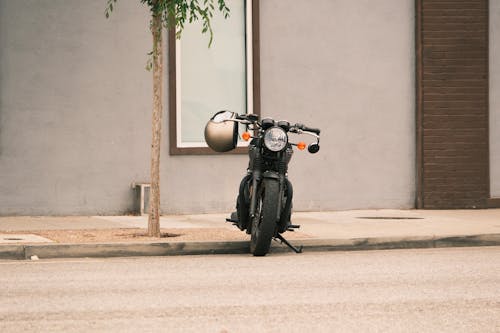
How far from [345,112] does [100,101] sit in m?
3.61

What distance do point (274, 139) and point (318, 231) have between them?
2.35m

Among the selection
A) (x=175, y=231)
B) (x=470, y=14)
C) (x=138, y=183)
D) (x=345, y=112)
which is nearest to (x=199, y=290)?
(x=175, y=231)

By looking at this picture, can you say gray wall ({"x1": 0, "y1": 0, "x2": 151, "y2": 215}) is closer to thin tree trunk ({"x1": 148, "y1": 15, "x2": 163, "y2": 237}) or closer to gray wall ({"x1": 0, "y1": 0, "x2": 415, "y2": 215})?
gray wall ({"x1": 0, "y1": 0, "x2": 415, "y2": 215})

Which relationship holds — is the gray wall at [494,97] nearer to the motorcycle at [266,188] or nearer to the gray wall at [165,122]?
the gray wall at [165,122]

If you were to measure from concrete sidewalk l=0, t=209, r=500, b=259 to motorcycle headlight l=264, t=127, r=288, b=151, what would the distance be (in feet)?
4.20

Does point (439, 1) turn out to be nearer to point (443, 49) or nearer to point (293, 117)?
point (443, 49)

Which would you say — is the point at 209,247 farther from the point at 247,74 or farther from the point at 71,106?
the point at 247,74

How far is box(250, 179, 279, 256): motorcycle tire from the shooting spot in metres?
11.6

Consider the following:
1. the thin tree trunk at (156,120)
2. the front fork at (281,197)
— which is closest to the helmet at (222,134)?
the thin tree trunk at (156,120)

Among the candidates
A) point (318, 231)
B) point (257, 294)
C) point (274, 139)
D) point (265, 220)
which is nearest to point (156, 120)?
point (274, 139)

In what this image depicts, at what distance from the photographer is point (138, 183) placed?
16328 millimetres

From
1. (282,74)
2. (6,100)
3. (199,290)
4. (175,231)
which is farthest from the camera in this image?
(282,74)

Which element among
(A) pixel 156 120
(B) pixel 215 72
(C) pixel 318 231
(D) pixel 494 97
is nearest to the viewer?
(A) pixel 156 120

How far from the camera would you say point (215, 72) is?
1678 centimetres
